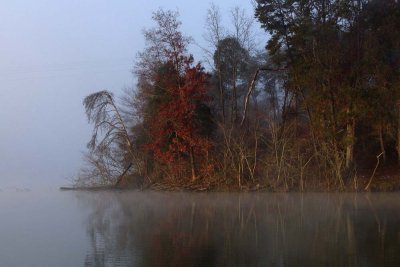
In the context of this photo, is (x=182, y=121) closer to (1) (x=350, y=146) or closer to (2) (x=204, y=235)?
(1) (x=350, y=146)

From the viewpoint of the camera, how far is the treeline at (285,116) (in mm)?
31000

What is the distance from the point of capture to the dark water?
10.9 metres

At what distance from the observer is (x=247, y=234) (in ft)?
46.8

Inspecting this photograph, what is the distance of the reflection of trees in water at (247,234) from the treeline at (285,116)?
8.28 meters

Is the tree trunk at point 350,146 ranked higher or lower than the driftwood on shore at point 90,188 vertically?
higher

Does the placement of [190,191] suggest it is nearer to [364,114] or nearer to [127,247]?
[364,114]

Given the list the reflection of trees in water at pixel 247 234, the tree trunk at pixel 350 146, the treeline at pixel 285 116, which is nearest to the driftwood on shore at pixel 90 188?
the treeline at pixel 285 116

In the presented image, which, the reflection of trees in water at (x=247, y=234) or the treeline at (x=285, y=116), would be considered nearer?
the reflection of trees in water at (x=247, y=234)

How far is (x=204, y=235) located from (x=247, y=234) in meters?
1.08

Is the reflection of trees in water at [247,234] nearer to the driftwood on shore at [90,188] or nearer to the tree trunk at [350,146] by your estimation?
the tree trunk at [350,146]

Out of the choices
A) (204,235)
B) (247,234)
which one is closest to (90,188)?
(204,235)

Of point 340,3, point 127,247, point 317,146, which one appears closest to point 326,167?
point 317,146

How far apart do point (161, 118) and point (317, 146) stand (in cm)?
963

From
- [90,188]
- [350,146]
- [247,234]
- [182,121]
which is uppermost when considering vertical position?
[182,121]
